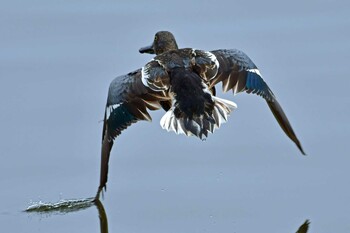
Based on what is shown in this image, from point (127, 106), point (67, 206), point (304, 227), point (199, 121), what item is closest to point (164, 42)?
point (127, 106)

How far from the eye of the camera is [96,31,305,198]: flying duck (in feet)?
29.5

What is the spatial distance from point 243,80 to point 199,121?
2.41 ft

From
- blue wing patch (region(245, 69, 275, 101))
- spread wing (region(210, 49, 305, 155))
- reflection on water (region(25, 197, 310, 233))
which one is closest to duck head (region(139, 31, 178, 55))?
spread wing (region(210, 49, 305, 155))

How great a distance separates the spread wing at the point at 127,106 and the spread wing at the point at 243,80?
1.99 ft

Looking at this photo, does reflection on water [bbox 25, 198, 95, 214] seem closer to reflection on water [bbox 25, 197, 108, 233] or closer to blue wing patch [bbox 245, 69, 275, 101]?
reflection on water [bbox 25, 197, 108, 233]

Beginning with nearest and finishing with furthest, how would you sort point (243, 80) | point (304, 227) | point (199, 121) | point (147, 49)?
point (304, 227) → point (199, 121) → point (243, 80) → point (147, 49)

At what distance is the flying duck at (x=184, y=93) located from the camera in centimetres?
900

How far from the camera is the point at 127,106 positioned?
9.20 metres

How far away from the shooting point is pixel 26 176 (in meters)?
9.51

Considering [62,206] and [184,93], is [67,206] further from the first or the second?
[184,93]

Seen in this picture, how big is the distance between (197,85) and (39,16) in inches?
146

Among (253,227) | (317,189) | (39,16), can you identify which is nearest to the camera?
(253,227)

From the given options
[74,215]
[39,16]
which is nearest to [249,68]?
[74,215]

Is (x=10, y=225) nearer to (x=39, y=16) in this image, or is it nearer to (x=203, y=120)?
(x=203, y=120)
